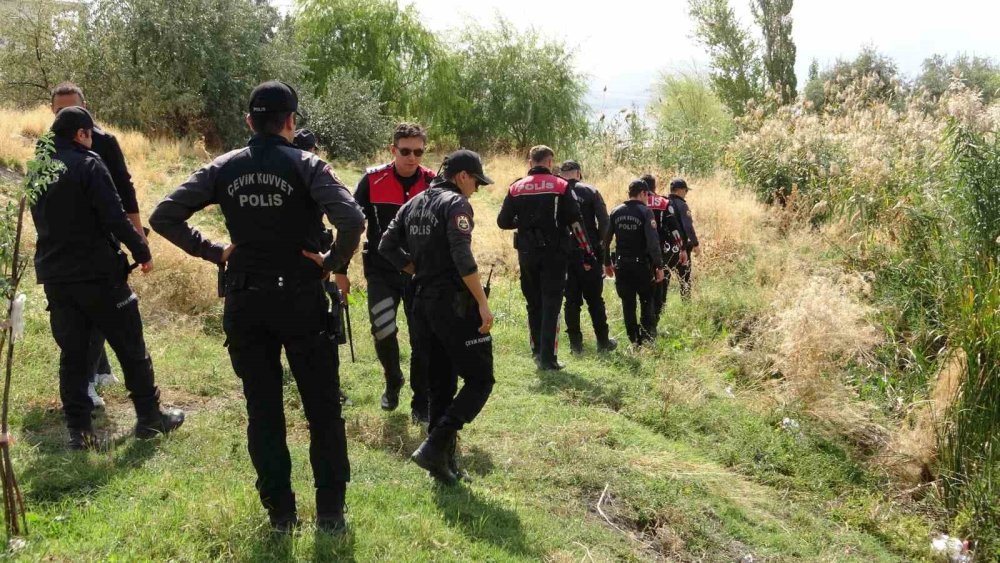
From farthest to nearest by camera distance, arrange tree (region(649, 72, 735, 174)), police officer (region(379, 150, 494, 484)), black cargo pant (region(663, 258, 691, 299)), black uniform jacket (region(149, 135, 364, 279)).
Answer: tree (region(649, 72, 735, 174)), black cargo pant (region(663, 258, 691, 299)), police officer (region(379, 150, 494, 484)), black uniform jacket (region(149, 135, 364, 279))

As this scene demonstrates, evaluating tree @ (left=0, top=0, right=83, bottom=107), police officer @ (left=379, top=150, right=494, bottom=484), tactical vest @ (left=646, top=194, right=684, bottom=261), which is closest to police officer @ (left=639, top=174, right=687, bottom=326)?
tactical vest @ (left=646, top=194, right=684, bottom=261)

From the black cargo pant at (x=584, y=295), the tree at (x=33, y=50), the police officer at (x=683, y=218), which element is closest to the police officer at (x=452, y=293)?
the black cargo pant at (x=584, y=295)

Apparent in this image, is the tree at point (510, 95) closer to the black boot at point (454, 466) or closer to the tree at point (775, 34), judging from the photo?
the tree at point (775, 34)

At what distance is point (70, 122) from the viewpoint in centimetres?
481

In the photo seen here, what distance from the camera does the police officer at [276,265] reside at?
3.60 meters

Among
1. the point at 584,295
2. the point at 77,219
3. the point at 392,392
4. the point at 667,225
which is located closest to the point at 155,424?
the point at 77,219

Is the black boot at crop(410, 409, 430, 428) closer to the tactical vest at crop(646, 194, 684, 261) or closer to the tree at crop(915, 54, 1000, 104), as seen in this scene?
the tactical vest at crop(646, 194, 684, 261)

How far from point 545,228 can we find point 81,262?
3.93 metres

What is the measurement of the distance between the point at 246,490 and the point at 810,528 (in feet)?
12.2

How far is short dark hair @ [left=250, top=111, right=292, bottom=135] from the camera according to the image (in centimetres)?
368

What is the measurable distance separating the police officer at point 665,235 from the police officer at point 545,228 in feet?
6.75

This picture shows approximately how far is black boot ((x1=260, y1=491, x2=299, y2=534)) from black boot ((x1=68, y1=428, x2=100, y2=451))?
158 centimetres

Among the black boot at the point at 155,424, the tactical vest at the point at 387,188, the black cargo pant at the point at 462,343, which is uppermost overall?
the tactical vest at the point at 387,188

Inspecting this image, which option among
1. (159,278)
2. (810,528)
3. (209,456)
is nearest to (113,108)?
(159,278)
